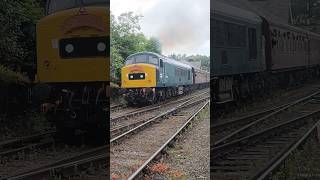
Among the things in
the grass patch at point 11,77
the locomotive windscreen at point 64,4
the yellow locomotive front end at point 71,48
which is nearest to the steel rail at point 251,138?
the yellow locomotive front end at point 71,48

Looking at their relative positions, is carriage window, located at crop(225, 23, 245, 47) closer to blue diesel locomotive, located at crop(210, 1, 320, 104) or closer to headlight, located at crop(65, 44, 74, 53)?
blue diesel locomotive, located at crop(210, 1, 320, 104)

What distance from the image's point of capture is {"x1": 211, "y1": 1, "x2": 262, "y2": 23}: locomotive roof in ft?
11.5

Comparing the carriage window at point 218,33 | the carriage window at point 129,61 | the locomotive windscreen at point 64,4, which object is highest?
the locomotive windscreen at point 64,4

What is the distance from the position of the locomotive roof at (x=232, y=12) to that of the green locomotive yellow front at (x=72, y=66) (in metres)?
1.46

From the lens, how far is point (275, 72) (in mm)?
8883

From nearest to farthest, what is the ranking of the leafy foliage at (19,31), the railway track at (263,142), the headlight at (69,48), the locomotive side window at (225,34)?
the locomotive side window at (225,34), the railway track at (263,142), the headlight at (69,48), the leafy foliage at (19,31)

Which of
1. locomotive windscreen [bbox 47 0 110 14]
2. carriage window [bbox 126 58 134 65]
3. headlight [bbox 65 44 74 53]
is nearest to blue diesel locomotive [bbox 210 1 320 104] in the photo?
carriage window [bbox 126 58 134 65]

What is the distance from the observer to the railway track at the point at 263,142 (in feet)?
14.6

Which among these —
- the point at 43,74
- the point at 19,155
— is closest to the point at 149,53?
the point at 43,74

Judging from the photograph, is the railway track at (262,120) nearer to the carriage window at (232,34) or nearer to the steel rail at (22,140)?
the carriage window at (232,34)

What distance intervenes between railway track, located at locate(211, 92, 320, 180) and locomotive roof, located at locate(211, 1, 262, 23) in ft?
3.90

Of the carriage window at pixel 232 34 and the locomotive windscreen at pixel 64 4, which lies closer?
the carriage window at pixel 232 34

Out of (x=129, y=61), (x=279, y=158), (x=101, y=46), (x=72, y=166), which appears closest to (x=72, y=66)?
(x=101, y=46)

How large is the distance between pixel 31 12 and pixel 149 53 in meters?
5.05
